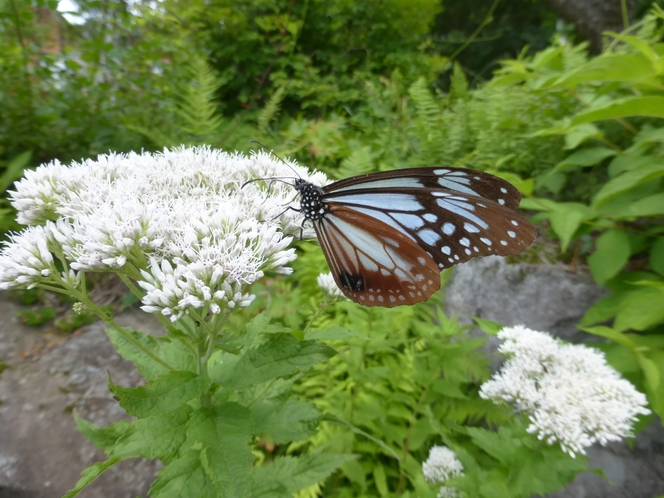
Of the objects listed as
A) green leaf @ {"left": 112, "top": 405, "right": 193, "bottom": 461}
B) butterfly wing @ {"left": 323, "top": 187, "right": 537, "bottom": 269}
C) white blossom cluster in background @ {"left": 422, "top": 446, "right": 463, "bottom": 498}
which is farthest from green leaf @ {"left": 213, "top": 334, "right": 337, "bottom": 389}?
white blossom cluster in background @ {"left": 422, "top": 446, "right": 463, "bottom": 498}

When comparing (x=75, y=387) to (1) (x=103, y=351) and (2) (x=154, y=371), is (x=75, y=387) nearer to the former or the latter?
(1) (x=103, y=351)

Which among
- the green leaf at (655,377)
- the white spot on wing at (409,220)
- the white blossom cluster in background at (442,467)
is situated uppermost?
the white spot on wing at (409,220)

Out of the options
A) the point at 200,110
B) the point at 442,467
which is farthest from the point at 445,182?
the point at 200,110

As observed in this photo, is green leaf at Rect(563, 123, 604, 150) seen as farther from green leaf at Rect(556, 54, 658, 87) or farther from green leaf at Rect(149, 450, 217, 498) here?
green leaf at Rect(149, 450, 217, 498)

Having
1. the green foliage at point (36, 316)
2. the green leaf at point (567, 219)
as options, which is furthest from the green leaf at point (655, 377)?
the green foliage at point (36, 316)

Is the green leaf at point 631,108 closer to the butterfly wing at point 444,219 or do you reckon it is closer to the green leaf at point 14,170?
the butterfly wing at point 444,219

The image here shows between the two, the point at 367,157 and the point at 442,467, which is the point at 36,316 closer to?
the point at 367,157
